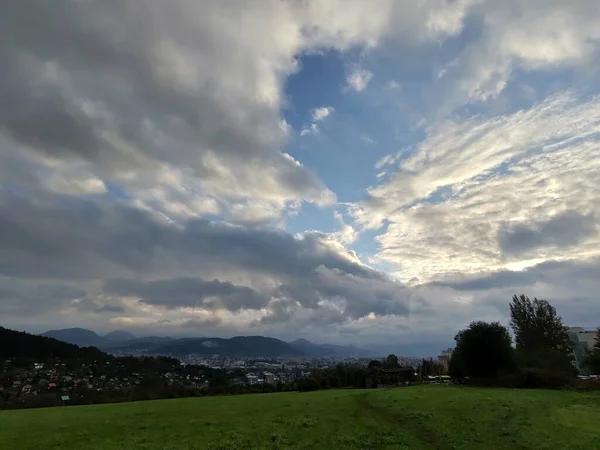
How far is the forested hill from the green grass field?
349ft

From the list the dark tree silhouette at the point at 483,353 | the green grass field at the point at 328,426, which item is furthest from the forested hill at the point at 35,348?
the dark tree silhouette at the point at 483,353

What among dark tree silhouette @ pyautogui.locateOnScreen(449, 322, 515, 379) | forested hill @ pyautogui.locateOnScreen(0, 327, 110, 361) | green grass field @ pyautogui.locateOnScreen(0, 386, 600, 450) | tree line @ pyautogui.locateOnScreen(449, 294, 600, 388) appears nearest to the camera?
green grass field @ pyautogui.locateOnScreen(0, 386, 600, 450)

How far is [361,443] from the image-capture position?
24969 millimetres

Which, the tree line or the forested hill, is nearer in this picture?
the tree line

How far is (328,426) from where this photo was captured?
2903 cm

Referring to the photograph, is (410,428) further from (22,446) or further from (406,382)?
(406,382)

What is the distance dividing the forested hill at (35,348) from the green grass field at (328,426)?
106307mm

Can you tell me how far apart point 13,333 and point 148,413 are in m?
127

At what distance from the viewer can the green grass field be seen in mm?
25141

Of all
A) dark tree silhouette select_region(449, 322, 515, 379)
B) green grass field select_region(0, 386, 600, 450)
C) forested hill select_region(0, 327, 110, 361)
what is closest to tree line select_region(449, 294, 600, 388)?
dark tree silhouette select_region(449, 322, 515, 379)

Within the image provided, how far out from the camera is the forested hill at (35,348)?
404 feet

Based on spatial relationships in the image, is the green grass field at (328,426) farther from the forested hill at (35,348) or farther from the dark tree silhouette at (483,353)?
the forested hill at (35,348)

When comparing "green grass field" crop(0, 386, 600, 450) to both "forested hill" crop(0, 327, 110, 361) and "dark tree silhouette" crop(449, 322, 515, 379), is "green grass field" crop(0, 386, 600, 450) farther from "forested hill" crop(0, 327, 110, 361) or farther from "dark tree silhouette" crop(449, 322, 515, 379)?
"forested hill" crop(0, 327, 110, 361)

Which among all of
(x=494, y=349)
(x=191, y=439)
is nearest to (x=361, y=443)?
(x=191, y=439)
